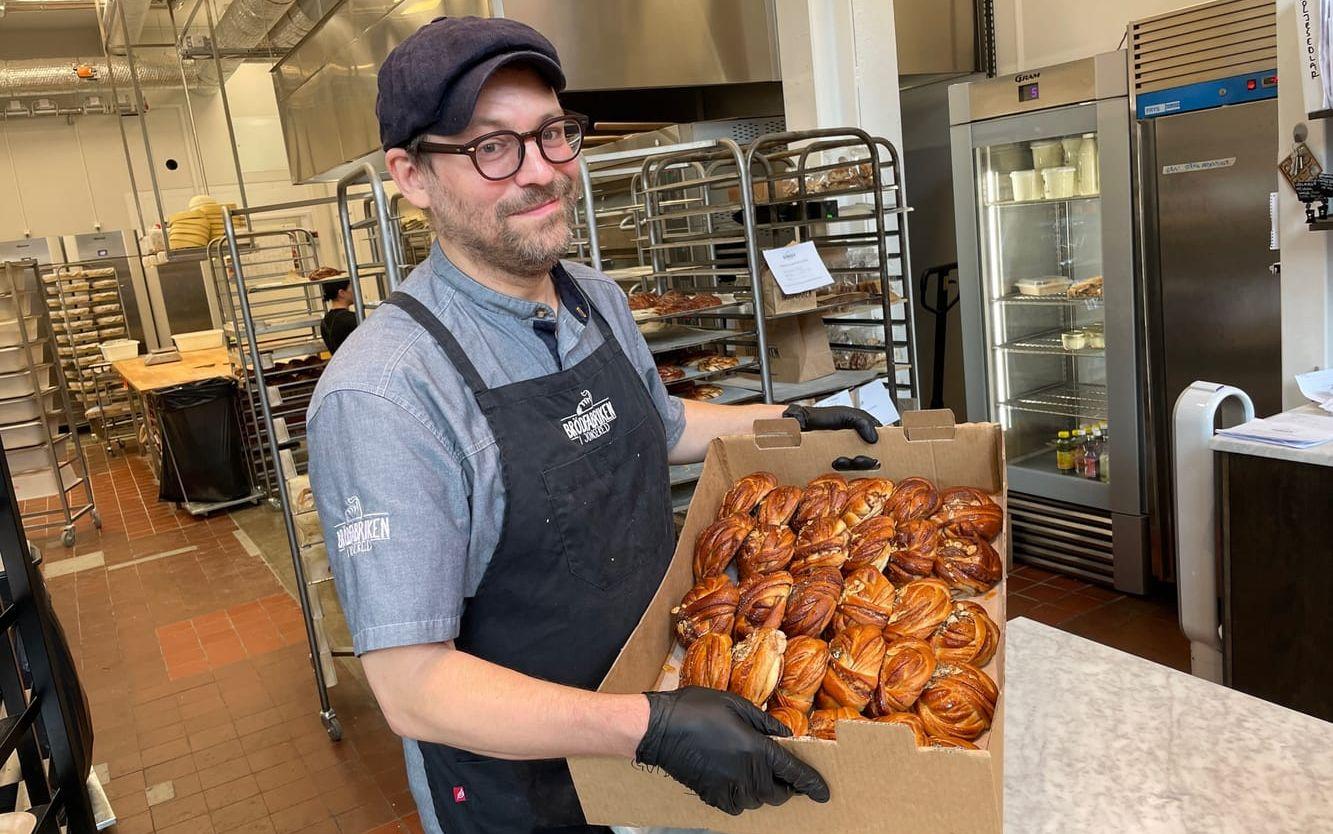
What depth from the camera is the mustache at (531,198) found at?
1333mm

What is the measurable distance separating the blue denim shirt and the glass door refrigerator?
344 cm

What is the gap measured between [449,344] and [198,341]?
9108 millimetres

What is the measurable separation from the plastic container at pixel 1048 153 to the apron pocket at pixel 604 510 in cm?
368

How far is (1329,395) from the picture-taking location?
2.78 metres

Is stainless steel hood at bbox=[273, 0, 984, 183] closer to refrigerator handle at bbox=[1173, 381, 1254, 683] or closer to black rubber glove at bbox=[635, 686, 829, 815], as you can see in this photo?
refrigerator handle at bbox=[1173, 381, 1254, 683]

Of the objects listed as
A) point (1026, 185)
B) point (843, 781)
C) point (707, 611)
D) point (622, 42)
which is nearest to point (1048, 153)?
point (1026, 185)

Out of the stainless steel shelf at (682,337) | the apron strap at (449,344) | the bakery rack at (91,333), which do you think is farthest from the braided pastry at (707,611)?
the bakery rack at (91,333)

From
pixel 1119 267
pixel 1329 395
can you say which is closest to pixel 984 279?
pixel 1119 267

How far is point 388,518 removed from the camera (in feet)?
3.71

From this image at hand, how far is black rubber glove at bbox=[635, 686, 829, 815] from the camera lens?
0.90 metres

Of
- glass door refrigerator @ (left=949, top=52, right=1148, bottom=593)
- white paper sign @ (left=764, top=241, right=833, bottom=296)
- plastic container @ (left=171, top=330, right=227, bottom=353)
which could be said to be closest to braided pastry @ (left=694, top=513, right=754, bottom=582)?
white paper sign @ (left=764, top=241, right=833, bottom=296)

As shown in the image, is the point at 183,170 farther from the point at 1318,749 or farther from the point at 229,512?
the point at 1318,749

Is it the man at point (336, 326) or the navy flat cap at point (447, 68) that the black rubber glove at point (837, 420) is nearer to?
the navy flat cap at point (447, 68)

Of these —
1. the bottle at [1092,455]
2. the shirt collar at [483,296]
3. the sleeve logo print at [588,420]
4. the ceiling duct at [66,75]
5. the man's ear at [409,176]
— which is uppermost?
the ceiling duct at [66,75]
